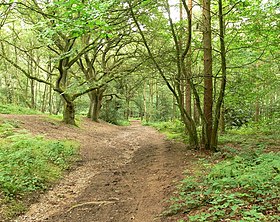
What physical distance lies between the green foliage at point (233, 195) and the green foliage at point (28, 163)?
3.58 meters

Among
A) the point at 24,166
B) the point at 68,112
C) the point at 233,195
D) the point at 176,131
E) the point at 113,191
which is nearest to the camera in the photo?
the point at 233,195

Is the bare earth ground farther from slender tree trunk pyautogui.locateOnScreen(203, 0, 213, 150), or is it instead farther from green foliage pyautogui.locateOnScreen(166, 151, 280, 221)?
slender tree trunk pyautogui.locateOnScreen(203, 0, 213, 150)

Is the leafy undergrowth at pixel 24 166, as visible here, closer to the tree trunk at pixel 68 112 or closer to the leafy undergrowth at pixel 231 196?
the leafy undergrowth at pixel 231 196

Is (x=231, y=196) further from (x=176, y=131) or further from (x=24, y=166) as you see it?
(x=176, y=131)

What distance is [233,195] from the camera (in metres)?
3.86

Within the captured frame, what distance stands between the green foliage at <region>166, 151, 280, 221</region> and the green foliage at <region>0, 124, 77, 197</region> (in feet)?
11.8

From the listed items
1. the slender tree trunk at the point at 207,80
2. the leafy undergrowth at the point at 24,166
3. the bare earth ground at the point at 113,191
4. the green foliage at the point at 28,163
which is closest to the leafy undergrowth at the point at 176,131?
the slender tree trunk at the point at 207,80

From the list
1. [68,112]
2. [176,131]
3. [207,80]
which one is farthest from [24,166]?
[176,131]

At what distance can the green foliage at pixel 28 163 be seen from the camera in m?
5.55

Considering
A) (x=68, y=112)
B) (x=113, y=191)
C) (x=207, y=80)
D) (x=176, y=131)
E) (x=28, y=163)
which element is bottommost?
(x=113, y=191)

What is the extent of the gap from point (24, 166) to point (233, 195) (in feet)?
17.3

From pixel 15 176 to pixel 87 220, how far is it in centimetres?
244

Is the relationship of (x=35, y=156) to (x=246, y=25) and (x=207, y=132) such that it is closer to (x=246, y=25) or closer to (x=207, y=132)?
(x=207, y=132)

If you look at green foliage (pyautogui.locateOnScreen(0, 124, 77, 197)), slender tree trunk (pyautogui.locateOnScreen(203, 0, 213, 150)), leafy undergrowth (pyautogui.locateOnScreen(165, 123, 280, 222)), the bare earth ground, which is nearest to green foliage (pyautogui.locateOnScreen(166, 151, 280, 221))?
leafy undergrowth (pyautogui.locateOnScreen(165, 123, 280, 222))
